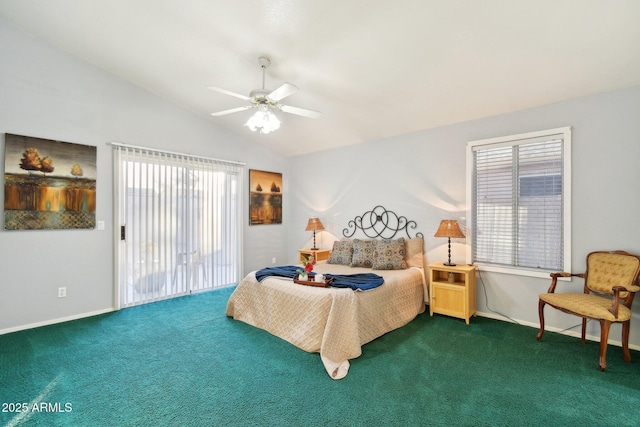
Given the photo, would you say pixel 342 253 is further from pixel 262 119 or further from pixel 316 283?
pixel 262 119

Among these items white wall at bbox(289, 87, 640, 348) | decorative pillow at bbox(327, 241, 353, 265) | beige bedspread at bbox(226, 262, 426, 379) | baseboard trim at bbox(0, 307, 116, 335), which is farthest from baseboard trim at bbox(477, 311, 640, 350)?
baseboard trim at bbox(0, 307, 116, 335)

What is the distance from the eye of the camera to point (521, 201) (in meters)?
3.73

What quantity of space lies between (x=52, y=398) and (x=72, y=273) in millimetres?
2151

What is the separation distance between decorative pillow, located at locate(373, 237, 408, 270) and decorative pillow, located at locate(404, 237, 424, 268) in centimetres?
10

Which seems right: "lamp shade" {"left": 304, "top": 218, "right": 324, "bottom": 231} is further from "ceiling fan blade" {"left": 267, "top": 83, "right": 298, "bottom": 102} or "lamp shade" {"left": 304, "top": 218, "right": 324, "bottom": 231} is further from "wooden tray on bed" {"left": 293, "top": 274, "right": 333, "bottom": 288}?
"ceiling fan blade" {"left": 267, "top": 83, "right": 298, "bottom": 102}

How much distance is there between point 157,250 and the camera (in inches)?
180

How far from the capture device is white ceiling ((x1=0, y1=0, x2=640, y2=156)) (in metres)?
2.49

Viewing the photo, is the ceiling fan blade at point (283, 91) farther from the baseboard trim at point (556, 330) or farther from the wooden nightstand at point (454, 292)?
the baseboard trim at point (556, 330)

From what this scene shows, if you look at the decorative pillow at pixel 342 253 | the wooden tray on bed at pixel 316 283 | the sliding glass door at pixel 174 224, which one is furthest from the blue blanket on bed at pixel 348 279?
the sliding glass door at pixel 174 224

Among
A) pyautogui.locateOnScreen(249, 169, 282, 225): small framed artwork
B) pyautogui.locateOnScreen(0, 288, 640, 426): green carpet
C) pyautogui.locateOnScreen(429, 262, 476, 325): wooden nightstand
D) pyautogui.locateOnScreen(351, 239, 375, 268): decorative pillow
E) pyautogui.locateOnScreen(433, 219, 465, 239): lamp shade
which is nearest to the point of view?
pyautogui.locateOnScreen(0, 288, 640, 426): green carpet

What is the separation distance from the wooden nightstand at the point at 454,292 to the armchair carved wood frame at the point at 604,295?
746 mm

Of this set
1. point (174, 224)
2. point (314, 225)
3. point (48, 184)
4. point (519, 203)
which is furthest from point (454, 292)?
point (48, 184)

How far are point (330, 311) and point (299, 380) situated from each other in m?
0.67

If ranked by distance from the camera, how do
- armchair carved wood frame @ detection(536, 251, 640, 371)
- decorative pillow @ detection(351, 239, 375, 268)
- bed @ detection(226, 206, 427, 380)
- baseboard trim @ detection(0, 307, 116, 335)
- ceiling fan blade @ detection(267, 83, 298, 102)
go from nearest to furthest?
armchair carved wood frame @ detection(536, 251, 640, 371) → ceiling fan blade @ detection(267, 83, 298, 102) → bed @ detection(226, 206, 427, 380) → baseboard trim @ detection(0, 307, 116, 335) → decorative pillow @ detection(351, 239, 375, 268)
